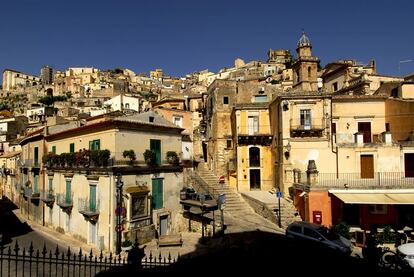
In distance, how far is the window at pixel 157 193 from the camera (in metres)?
23.4

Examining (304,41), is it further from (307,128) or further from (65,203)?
(65,203)

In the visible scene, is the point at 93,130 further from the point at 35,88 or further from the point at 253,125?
the point at 35,88

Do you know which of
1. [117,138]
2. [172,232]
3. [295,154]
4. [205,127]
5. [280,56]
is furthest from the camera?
[280,56]

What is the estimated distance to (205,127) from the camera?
42.6 m

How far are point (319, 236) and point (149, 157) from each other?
11871 mm

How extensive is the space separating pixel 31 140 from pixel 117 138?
16.5m

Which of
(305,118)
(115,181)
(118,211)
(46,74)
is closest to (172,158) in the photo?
(115,181)

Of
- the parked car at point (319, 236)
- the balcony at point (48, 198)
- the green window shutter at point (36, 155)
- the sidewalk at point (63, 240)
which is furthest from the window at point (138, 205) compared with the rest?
the green window shutter at point (36, 155)

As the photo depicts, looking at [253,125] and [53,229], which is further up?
[253,125]

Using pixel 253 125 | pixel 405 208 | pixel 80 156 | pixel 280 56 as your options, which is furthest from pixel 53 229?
pixel 280 56

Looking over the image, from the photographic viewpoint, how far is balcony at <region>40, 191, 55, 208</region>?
27.7m

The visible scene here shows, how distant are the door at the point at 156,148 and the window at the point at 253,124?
12.3 meters

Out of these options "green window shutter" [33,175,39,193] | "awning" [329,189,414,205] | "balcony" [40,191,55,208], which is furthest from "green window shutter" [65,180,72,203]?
"awning" [329,189,414,205]

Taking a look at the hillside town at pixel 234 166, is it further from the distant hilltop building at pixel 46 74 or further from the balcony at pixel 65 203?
the distant hilltop building at pixel 46 74
